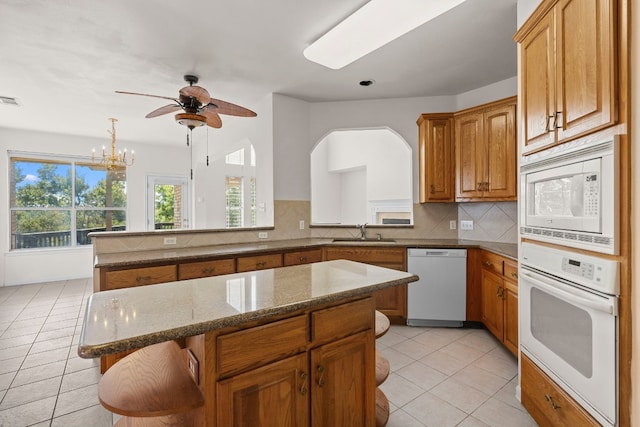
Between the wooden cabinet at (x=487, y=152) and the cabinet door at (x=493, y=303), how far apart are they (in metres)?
0.77

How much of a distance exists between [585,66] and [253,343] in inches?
72.3

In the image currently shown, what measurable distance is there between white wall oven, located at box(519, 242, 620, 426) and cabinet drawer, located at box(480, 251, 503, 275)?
2.76ft

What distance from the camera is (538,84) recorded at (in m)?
1.79

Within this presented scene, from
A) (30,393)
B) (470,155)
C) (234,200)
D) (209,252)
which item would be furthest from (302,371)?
(234,200)

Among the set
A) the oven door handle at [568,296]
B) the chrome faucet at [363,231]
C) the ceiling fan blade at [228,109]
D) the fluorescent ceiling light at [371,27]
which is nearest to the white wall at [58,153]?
the ceiling fan blade at [228,109]

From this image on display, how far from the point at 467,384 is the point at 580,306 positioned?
116 cm

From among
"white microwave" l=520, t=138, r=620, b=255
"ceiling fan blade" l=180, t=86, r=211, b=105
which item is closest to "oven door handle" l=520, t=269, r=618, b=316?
"white microwave" l=520, t=138, r=620, b=255

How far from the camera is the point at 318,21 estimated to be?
241 centimetres

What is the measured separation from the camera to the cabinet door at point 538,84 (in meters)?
1.68

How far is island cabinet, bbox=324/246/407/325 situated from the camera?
333cm

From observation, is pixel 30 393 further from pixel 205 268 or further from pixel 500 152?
pixel 500 152

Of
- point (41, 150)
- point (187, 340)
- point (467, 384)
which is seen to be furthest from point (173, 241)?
point (41, 150)

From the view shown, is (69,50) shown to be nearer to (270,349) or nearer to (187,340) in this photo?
(187,340)

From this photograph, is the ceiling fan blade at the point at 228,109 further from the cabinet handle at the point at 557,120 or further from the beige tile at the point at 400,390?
the beige tile at the point at 400,390
